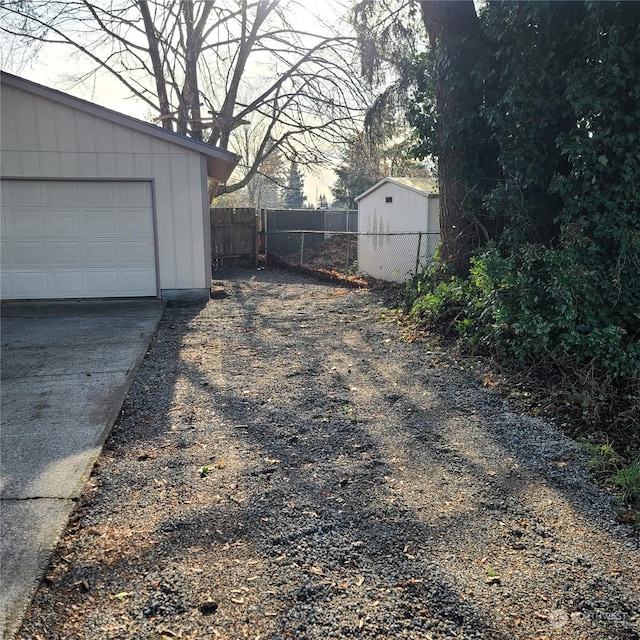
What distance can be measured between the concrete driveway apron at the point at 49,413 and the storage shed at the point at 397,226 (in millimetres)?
5703

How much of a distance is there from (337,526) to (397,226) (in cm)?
1047

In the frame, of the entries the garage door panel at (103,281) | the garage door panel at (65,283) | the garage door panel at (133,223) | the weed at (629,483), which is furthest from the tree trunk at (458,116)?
the garage door panel at (65,283)

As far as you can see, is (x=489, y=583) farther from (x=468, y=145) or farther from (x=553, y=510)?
(x=468, y=145)

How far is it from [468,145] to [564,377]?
3686 millimetres

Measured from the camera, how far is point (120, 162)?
940 cm

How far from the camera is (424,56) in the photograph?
315 inches

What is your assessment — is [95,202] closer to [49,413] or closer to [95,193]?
[95,193]

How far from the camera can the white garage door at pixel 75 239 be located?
939 centimetres

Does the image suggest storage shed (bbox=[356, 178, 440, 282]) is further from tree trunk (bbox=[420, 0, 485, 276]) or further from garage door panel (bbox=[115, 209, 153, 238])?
garage door panel (bbox=[115, 209, 153, 238])

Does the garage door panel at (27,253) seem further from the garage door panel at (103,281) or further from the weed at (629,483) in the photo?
the weed at (629,483)

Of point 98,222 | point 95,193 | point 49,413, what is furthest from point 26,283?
point 49,413

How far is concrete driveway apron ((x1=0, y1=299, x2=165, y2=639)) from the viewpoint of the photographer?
2.59 meters

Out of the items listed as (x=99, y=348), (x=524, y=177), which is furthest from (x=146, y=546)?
(x=524, y=177)

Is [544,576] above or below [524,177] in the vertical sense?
below
